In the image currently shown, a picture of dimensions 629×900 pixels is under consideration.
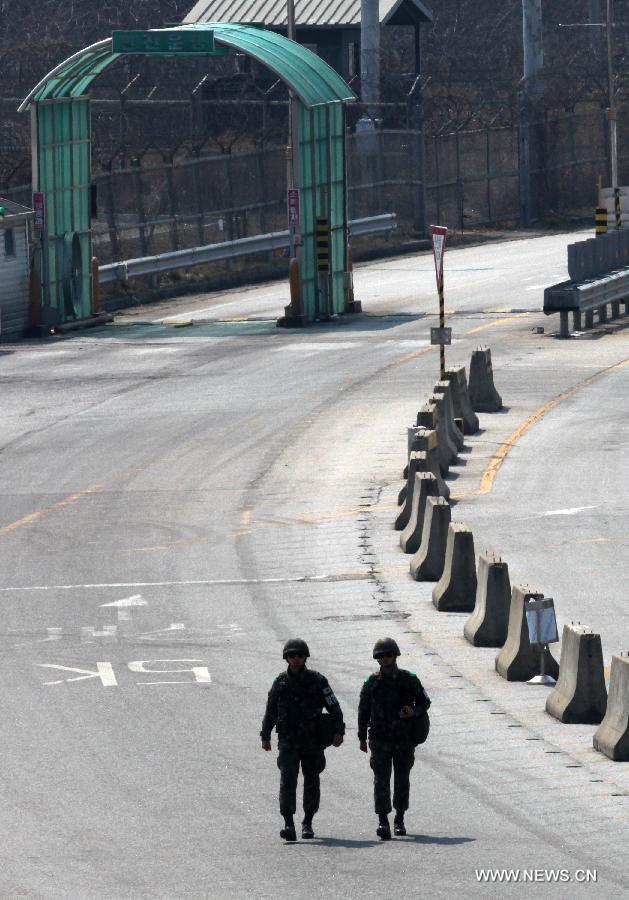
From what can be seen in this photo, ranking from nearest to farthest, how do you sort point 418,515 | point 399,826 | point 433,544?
point 399,826 → point 433,544 → point 418,515

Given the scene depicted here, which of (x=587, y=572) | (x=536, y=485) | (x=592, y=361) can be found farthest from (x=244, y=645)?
(x=592, y=361)

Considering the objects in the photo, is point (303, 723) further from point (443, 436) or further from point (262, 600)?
point (443, 436)

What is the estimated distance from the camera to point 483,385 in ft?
97.1

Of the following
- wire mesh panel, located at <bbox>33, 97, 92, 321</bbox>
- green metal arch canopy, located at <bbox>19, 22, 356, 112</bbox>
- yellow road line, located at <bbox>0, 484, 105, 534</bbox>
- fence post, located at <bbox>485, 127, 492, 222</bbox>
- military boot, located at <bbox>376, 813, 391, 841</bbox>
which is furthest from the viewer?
fence post, located at <bbox>485, 127, 492, 222</bbox>

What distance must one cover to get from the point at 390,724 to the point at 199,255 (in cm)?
3841

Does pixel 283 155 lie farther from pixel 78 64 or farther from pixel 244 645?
pixel 244 645

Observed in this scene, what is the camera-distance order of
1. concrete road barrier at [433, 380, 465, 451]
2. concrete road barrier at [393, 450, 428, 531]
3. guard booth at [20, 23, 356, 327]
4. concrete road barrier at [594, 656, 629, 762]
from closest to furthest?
1. concrete road barrier at [594, 656, 629, 762]
2. concrete road barrier at [393, 450, 428, 531]
3. concrete road barrier at [433, 380, 465, 451]
4. guard booth at [20, 23, 356, 327]

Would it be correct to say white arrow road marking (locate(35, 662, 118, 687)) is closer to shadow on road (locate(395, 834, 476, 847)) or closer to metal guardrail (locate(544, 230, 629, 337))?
shadow on road (locate(395, 834, 476, 847))

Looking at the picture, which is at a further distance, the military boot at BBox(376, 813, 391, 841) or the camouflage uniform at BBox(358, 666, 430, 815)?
the camouflage uniform at BBox(358, 666, 430, 815)

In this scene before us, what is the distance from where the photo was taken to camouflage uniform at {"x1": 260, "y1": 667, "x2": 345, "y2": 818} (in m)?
11.1

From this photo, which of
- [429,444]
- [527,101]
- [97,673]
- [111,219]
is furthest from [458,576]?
[527,101]

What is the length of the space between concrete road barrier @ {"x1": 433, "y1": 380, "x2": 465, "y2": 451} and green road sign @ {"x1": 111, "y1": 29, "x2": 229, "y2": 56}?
15372mm

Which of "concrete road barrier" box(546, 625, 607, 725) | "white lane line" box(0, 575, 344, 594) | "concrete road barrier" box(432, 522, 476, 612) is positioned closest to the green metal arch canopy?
"white lane line" box(0, 575, 344, 594)

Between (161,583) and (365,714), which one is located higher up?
(365,714)
